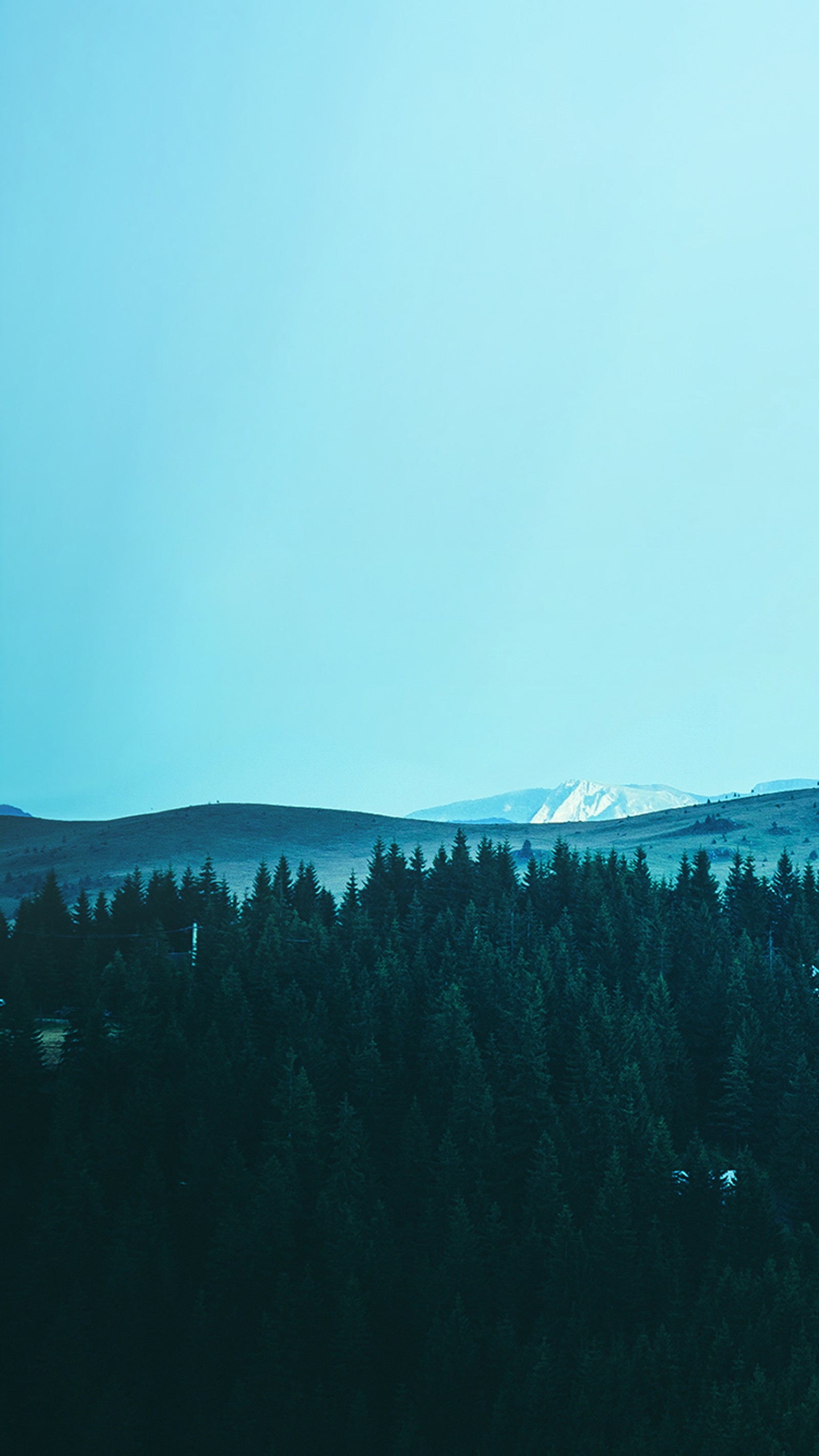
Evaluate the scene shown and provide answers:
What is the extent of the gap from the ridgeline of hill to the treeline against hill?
7432 centimetres

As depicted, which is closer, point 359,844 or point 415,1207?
point 415,1207

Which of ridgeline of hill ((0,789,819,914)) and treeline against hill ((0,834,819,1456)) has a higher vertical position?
ridgeline of hill ((0,789,819,914))

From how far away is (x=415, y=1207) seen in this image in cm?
5566

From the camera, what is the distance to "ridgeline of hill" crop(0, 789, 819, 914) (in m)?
158

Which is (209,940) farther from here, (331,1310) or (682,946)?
(331,1310)

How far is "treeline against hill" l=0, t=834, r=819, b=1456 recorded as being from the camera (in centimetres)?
4150

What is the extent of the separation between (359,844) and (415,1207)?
438 ft

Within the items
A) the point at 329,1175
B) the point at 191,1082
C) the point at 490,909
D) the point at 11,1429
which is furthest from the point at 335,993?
the point at 11,1429

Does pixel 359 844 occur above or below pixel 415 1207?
above

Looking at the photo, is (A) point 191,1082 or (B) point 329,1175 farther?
(A) point 191,1082

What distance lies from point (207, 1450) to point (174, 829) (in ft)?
518

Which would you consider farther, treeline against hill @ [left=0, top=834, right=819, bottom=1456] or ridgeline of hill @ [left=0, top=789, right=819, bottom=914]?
ridgeline of hill @ [left=0, top=789, right=819, bottom=914]

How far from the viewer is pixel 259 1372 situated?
144 ft

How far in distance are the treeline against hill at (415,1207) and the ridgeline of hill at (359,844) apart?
244 ft
